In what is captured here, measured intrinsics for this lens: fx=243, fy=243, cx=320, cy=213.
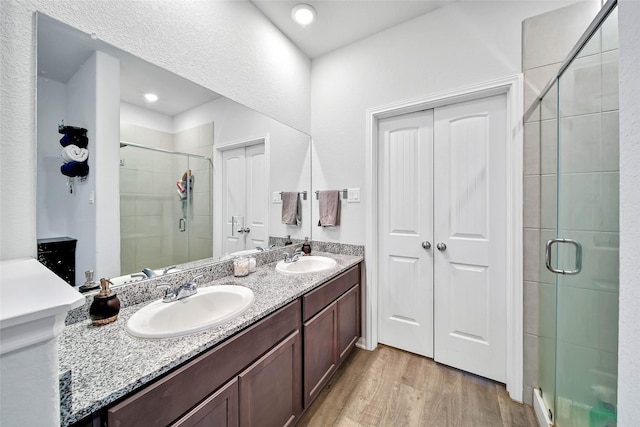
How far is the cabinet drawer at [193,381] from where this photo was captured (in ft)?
2.13

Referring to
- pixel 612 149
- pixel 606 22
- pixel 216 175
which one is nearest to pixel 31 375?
pixel 216 175

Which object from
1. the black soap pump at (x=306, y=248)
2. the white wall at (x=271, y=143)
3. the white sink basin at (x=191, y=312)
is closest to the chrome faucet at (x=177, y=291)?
the white sink basin at (x=191, y=312)

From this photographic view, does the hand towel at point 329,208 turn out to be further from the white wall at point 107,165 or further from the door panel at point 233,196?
the white wall at point 107,165

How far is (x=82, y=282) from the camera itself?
100cm

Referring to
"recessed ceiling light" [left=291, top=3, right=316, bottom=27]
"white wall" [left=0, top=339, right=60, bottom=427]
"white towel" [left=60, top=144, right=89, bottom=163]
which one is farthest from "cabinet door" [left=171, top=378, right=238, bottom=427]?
"recessed ceiling light" [left=291, top=3, right=316, bottom=27]

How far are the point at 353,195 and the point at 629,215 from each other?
163 centimetres

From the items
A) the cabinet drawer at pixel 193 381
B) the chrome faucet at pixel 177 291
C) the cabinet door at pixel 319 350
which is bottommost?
the cabinet door at pixel 319 350

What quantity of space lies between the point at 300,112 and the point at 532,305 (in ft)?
7.39

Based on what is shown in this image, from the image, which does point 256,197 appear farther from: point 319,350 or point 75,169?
point 319,350

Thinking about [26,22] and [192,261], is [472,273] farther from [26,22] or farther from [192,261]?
[26,22]

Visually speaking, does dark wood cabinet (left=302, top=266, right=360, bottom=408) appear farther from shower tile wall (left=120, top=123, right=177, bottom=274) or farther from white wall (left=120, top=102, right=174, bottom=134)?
white wall (left=120, top=102, right=174, bottom=134)

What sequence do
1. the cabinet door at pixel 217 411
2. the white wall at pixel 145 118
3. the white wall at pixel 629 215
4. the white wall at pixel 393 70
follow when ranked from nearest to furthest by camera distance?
the white wall at pixel 629 215, the cabinet door at pixel 217 411, the white wall at pixel 145 118, the white wall at pixel 393 70

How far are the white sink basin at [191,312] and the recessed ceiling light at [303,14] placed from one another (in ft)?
6.33

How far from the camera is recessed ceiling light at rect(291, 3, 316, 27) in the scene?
1741mm
